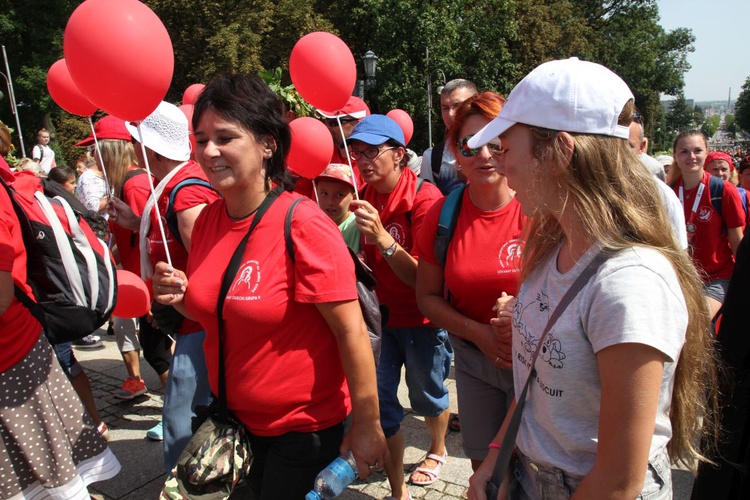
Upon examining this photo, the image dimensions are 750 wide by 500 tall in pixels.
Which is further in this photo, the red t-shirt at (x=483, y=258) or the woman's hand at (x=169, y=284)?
the red t-shirt at (x=483, y=258)

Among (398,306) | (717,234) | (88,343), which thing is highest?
(717,234)

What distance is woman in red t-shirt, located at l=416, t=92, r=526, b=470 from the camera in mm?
2428

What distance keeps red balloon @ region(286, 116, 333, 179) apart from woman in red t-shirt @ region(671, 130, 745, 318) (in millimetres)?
2925

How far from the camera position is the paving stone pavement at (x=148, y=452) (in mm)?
3361

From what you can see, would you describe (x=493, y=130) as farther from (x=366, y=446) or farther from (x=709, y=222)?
(x=709, y=222)

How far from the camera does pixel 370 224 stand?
2.83 meters

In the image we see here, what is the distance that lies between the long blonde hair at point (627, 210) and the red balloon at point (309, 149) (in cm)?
224

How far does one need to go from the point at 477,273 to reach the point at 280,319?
94 centimetres

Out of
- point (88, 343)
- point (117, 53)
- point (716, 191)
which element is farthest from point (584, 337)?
point (88, 343)

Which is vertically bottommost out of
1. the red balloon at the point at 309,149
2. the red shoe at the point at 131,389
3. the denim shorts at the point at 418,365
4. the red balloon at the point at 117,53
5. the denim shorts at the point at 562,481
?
the red shoe at the point at 131,389

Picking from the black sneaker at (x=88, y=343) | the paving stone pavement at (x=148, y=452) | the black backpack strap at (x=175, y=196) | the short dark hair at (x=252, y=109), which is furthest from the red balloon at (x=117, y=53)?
the black sneaker at (x=88, y=343)

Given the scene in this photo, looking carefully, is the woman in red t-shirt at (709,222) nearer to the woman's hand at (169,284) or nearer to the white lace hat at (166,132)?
the white lace hat at (166,132)

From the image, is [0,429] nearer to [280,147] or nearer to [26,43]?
[280,147]

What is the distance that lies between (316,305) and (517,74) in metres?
23.2
